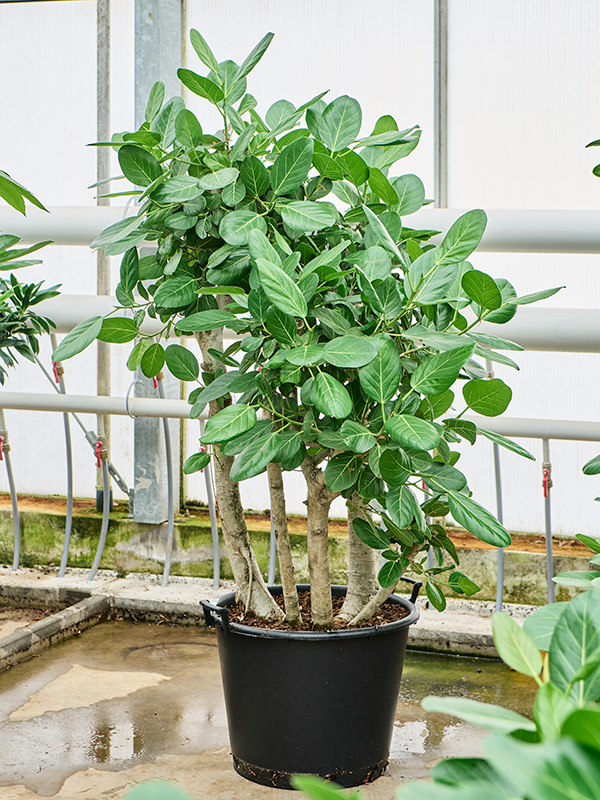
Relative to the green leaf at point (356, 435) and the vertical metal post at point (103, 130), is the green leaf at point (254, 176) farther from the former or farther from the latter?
the vertical metal post at point (103, 130)

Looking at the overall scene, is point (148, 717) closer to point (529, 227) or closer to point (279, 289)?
point (279, 289)

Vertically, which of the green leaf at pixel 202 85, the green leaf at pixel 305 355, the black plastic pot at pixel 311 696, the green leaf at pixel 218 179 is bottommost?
the black plastic pot at pixel 311 696

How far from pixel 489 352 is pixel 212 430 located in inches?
19.2

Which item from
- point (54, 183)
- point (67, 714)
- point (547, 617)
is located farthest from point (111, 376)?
point (547, 617)

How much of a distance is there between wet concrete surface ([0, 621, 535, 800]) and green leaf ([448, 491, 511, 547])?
24.7 inches

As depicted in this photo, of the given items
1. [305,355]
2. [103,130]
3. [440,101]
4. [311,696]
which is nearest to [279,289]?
[305,355]

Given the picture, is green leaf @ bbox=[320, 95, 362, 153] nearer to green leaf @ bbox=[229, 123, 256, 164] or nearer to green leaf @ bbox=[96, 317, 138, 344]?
green leaf @ bbox=[229, 123, 256, 164]

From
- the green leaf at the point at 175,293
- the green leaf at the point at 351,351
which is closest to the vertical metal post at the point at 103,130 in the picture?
the green leaf at the point at 175,293

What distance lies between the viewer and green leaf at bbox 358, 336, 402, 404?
→ 105 cm

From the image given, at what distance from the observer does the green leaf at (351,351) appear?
1015 mm

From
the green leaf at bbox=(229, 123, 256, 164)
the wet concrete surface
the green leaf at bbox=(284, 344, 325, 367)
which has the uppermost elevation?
the green leaf at bbox=(229, 123, 256, 164)

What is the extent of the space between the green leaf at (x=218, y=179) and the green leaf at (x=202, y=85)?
0.34 ft

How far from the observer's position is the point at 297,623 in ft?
4.98

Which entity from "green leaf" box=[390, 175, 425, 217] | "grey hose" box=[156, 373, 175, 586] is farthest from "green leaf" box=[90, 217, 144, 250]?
"grey hose" box=[156, 373, 175, 586]
